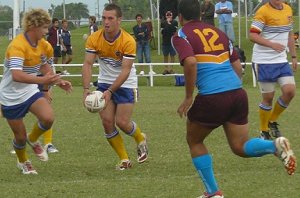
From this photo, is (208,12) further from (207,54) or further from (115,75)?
(207,54)

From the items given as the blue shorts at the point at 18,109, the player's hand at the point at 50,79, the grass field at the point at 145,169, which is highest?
the player's hand at the point at 50,79

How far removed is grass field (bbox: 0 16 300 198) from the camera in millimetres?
8133

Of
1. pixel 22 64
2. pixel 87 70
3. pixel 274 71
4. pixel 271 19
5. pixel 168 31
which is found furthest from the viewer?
pixel 168 31

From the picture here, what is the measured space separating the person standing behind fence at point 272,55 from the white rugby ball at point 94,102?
2905mm

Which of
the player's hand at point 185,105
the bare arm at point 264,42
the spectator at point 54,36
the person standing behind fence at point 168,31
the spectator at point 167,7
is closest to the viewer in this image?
the player's hand at point 185,105

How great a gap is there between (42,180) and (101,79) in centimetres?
159

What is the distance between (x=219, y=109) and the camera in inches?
289

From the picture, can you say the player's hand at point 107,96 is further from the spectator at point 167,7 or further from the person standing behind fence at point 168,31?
the spectator at point 167,7

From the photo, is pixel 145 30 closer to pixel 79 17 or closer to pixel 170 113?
pixel 170 113

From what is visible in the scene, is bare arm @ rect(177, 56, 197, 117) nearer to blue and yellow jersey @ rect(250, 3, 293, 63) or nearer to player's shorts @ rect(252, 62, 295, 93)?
blue and yellow jersey @ rect(250, 3, 293, 63)

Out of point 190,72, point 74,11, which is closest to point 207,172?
point 190,72

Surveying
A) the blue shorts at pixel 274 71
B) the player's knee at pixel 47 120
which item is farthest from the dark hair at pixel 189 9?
the blue shorts at pixel 274 71

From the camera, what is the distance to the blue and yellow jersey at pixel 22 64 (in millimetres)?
9070

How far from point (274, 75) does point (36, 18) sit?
13.0ft
